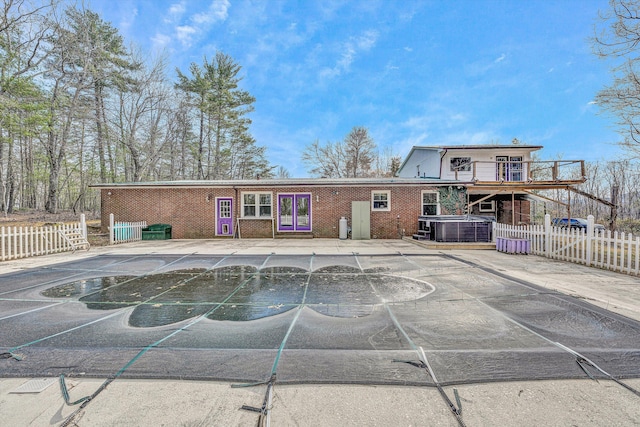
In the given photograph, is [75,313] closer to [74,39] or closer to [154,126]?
[74,39]

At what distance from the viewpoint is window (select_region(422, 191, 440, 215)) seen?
44.9 feet

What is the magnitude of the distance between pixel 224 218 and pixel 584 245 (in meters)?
14.3

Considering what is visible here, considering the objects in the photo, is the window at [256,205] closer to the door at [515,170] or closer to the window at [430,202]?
the window at [430,202]

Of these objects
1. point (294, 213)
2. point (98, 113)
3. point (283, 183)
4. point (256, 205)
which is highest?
point (98, 113)

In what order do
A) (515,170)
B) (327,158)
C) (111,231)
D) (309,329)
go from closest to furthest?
(309,329), (111,231), (515,170), (327,158)

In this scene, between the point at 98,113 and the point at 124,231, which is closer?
the point at 124,231

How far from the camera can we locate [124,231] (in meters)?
12.4

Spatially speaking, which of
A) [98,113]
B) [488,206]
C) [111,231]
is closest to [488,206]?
[488,206]

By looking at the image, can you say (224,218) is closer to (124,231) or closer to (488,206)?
(124,231)

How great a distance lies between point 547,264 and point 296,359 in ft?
26.3

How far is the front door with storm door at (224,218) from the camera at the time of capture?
46.6 feet

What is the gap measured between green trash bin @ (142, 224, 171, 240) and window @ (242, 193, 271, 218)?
13.0 ft

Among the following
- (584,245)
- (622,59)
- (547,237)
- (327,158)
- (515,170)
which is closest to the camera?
(584,245)

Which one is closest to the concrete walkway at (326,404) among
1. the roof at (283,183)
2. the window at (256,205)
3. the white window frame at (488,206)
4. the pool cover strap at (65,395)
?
the pool cover strap at (65,395)
